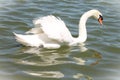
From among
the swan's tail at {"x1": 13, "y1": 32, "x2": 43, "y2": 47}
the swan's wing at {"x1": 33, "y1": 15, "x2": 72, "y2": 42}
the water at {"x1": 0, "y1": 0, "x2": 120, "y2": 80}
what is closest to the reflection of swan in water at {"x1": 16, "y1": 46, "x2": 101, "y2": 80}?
the water at {"x1": 0, "y1": 0, "x2": 120, "y2": 80}

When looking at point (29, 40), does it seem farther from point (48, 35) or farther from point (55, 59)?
point (55, 59)

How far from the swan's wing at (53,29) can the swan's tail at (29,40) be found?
1.09 ft

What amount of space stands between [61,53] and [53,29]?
638mm

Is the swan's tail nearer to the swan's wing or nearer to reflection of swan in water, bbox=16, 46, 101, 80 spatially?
reflection of swan in water, bbox=16, 46, 101, 80

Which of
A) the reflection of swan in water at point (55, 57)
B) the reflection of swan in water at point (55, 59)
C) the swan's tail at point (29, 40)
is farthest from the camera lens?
the swan's tail at point (29, 40)

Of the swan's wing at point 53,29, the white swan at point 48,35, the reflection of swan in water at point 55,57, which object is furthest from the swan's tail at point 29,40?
the swan's wing at point 53,29

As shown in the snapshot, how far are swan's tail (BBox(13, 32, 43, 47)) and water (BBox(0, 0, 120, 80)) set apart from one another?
0.49 ft

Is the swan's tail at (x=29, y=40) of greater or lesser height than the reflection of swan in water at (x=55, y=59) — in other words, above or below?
above

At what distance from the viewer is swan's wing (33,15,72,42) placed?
9.74 metres

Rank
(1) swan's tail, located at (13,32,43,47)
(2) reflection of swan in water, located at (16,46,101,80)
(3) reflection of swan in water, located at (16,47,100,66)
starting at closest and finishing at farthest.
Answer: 1. (2) reflection of swan in water, located at (16,46,101,80)
2. (3) reflection of swan in water, located at (16,47,100,66)
3. (1) swan's tail, located at (13,32,43,47)

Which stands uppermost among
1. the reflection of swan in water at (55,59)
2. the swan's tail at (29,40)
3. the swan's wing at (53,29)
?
the swan's wing at (53,29)

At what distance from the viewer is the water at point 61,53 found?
8.28 meters

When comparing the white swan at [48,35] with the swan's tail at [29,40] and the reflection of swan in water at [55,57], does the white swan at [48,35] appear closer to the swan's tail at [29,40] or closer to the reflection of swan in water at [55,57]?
the swan's tail at [29,40]

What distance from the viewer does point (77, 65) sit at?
889cm
